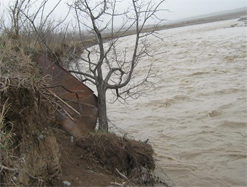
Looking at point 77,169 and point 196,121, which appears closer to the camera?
point 77,169

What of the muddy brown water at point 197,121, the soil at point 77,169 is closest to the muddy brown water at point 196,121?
the muddy brown water at point 197,121

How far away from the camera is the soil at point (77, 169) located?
3.06m

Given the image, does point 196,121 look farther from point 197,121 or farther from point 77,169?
point 77,169

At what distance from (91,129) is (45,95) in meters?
2.00

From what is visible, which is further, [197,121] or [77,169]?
[197,121]

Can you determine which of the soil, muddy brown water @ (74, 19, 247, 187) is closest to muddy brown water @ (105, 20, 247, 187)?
muddy brown water @ (74, 19, 247, 187)

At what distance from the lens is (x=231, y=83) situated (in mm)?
9031

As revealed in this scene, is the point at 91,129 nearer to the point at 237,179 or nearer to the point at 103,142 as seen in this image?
the point at 103,142

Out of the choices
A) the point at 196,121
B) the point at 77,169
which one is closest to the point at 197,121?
the point at 196,121

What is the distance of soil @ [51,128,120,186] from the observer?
3.06 m

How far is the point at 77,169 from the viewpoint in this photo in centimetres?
343

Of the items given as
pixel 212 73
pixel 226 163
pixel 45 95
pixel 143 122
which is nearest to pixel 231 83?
pixel 212 73

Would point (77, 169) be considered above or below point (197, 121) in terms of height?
above

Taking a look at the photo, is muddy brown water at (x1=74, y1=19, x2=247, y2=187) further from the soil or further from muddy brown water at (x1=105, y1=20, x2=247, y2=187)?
the soil
